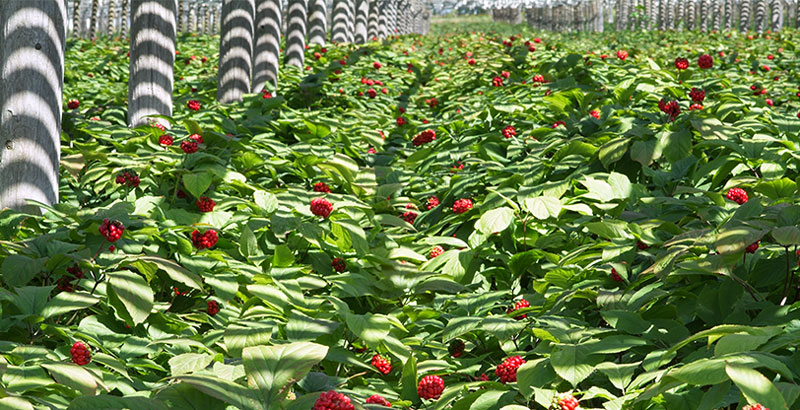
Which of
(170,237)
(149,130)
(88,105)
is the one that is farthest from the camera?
(88,105)

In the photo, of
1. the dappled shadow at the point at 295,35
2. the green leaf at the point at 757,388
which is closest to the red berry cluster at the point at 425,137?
the green leaf at the point at 757,388

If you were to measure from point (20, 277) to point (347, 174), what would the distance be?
2436 mm

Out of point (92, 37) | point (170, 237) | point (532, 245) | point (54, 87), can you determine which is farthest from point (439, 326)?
point (92, 37)

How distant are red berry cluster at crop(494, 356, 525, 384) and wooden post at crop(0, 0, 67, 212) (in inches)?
121

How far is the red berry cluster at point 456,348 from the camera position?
9.50 feet

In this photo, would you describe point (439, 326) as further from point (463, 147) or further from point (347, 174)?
point (463, 147)

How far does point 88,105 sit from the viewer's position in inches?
360

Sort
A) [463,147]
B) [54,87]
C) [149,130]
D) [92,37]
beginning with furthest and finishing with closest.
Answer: [92,37] → [463,147] → [149,130] → [54,87]

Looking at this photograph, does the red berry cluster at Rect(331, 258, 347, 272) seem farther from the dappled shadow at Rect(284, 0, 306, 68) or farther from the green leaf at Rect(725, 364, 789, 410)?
the dappled shadow at Rect(284, 0, 306, 68)

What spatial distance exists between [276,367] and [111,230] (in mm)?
1535

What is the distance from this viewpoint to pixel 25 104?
408 cm

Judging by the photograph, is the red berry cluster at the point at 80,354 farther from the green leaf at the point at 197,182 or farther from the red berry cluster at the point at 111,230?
the green leaf at the point at 197,182

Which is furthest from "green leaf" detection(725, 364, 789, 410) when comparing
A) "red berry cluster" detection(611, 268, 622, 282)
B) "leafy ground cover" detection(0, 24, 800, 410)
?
"red berry cluster" detection(611, 268, 622, 282)

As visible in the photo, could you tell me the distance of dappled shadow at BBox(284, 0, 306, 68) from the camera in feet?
39.2
